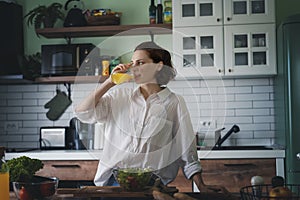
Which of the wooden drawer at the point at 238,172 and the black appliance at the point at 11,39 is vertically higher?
the black appliance at the point at 11,39

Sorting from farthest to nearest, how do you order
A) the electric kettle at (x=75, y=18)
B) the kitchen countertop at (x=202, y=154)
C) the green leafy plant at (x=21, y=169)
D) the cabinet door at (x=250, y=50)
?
the electric kettle at (x=75, y=18) → the cabinet door at (x=250, y=50) → the kitchen countertop at (x=202, y=154) → the green leafy plant at (x=21, y=169)

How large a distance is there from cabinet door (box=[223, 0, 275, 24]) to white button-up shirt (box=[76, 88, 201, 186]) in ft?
5.02

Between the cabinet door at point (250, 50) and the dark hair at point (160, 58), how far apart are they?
1.27 meters

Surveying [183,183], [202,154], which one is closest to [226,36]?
[202,154]

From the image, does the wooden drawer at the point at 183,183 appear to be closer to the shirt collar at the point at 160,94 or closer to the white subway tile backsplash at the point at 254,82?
the white subway tile backsplash at the point at 254,82

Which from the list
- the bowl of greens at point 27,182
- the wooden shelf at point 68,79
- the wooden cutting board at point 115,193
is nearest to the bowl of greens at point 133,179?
the wooden cutting board at point 115,193

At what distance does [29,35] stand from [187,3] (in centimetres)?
143

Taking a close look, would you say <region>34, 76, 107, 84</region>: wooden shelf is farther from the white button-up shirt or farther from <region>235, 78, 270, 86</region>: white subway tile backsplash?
the white button-up shirt

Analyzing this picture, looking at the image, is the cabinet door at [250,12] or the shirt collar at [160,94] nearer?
the shirt collar at [160,94]

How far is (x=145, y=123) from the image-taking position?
2.02 metres

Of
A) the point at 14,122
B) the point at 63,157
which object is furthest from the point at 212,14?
the point at 14,122

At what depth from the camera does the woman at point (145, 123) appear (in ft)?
6.53

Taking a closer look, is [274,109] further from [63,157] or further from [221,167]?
[63,157]

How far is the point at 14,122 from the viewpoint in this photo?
12.7 ft
